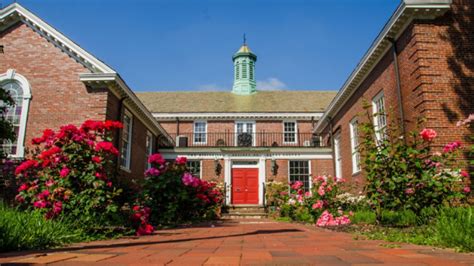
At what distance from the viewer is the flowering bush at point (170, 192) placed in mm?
8992

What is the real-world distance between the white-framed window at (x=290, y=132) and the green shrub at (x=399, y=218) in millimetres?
15392

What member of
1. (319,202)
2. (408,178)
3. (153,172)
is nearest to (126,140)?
(153,172)

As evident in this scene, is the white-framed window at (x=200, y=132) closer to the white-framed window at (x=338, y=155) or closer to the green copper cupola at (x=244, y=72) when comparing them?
the green copper cupola at (x=244, y=72)

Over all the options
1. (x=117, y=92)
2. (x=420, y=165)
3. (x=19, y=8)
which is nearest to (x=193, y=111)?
(x=117, y=92)

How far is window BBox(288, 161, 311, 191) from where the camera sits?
19766 mm

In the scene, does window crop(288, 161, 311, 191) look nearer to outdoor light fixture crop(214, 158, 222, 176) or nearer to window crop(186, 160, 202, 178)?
outdoor light fixture crop(214, 158, 222, 176)

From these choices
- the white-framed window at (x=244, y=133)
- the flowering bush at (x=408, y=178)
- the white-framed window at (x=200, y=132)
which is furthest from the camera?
the white-framed window at (x=200, y=132)

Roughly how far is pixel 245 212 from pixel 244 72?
46.9ft

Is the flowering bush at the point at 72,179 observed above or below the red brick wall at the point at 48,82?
below

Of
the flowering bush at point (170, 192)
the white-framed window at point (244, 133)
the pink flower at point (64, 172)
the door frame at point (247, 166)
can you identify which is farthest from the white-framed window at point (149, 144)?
the pink flower at point (64, 172)

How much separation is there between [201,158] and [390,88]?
11.8 meters

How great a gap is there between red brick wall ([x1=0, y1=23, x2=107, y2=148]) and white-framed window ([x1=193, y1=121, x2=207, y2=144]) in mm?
11871

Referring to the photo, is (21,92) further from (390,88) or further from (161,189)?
(390,88)

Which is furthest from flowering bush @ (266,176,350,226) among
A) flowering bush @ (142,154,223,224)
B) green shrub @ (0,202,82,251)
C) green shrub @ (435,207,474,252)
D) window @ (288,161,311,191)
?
window @ (288,161,311,191)
